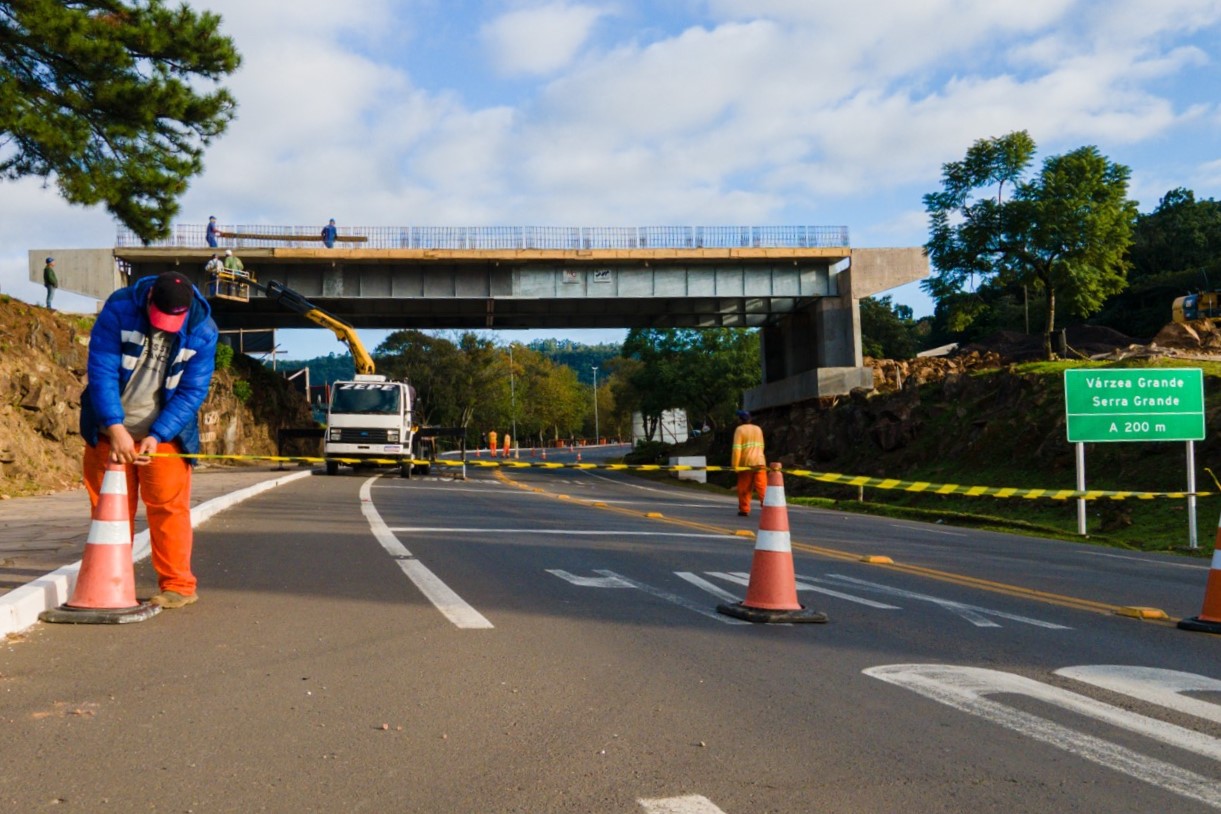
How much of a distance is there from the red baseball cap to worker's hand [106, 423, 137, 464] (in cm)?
69

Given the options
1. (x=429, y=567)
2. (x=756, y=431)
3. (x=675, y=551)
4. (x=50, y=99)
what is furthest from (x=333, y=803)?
(x=50, y=99)

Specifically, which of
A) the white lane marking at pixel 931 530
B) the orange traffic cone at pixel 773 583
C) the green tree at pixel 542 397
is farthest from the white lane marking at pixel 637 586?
the green tree at pixel 542 397

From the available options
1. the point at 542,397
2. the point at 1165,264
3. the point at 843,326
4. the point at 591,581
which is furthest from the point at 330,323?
the point at 542,397

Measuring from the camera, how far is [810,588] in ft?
29.1

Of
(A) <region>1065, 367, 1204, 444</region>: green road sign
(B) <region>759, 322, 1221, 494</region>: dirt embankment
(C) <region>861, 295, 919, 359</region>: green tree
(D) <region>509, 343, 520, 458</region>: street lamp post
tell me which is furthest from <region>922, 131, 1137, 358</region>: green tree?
(D) <region>509, 343, 520, 458</region>: street lamp post

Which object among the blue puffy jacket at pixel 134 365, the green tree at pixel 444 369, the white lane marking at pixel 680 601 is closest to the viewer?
the blue puffy jacket at pixel 134 365

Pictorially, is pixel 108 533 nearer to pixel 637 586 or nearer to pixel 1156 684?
pixel 637 586

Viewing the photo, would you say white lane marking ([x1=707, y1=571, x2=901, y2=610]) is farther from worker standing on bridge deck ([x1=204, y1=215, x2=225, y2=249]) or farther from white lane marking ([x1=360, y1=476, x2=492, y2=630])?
worker standing on bridge deck ([x1=204, y1=215, x2=225, y2=249])

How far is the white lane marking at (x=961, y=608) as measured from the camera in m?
7.25

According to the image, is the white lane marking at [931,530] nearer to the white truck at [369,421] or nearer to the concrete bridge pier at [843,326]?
the white truck at [369,421]

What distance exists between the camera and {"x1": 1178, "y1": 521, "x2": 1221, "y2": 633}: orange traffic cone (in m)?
7.23

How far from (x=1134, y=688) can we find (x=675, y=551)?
6.52m

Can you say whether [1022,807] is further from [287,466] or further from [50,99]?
[287,466]

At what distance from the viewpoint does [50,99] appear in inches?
830
